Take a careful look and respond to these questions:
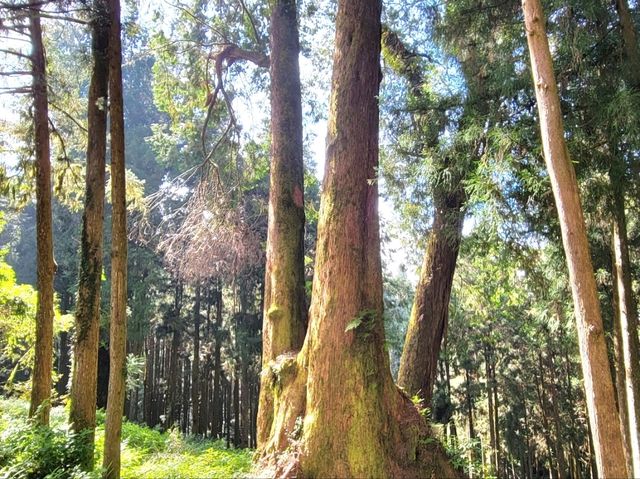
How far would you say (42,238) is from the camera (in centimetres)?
770

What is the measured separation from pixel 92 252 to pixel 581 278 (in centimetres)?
614

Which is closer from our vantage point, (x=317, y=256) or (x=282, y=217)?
(x=317, y=256)

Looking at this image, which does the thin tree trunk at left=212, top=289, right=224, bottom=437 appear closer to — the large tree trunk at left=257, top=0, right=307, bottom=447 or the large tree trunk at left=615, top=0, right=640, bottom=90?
the large tree trunk at left=257, top=0, right=307, bottom=447

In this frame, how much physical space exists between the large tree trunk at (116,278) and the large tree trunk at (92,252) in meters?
1.07

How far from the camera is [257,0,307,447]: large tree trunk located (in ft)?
18.7

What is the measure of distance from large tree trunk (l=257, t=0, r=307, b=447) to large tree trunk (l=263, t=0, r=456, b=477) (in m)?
0.41

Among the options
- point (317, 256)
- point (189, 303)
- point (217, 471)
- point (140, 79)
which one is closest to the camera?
point (317, 256)

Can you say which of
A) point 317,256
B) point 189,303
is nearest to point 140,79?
point 189,303

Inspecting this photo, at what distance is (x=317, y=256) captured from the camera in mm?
5086

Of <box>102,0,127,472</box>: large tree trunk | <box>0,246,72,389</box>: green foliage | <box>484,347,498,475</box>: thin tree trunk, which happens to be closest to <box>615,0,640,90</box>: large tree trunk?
<box>102,0,127,472</box>: large tree trunk

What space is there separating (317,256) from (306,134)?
745 centimetres

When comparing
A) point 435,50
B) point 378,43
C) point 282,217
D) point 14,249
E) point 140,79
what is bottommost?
point 282,217

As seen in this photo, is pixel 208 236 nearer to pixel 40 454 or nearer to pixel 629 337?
pixel 40 454

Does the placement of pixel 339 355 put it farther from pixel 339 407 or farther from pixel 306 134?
pixel 306 134
